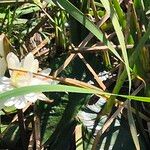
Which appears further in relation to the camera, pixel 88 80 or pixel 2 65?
pixel 88 80

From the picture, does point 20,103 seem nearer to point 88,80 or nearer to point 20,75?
point 20,75

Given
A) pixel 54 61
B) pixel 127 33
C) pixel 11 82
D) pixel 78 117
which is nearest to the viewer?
pixel 11 82

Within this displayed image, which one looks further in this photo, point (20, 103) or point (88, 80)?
point (88, 80)

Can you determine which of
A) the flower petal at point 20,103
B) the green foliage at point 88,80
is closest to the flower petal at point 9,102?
the flower petal at point 20,103

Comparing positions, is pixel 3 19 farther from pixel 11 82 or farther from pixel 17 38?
pixel 11 82

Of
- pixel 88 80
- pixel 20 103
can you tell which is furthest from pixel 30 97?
pixel 88 80

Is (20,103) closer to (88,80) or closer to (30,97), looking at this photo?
(30,97)

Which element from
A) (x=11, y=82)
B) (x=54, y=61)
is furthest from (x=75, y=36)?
(x=11, y=82)

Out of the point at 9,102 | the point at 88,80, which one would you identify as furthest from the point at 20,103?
the point at 88,80

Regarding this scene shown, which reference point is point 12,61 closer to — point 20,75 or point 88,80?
point 20,75

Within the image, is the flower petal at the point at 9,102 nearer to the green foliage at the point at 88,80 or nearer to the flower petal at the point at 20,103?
the flower petal at the point at 20,103

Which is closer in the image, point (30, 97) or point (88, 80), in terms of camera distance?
point (30, 97)
